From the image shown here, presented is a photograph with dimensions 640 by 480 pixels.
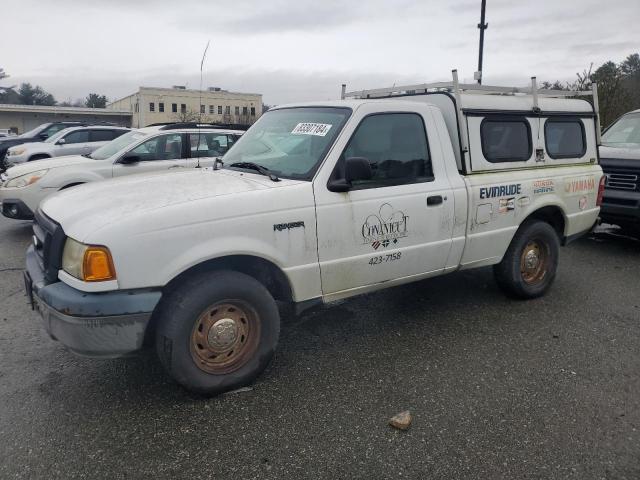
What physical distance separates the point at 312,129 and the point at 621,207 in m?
5.24

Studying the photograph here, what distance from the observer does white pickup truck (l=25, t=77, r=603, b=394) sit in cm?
287

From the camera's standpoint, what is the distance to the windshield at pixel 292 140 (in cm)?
364

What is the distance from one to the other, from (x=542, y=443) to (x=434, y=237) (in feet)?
5.67

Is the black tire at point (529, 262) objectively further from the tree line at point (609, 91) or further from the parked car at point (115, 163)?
the tree line at point (609, 91)

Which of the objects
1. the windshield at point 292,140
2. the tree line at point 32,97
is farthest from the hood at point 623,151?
the tree line at point 32,97

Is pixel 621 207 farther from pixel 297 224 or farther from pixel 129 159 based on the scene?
pixel 129 159

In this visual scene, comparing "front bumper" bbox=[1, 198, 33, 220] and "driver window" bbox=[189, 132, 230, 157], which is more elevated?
"driver window" bbox=[189, 132, 230, 157]

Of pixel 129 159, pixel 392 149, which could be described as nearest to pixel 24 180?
pixel 129 159

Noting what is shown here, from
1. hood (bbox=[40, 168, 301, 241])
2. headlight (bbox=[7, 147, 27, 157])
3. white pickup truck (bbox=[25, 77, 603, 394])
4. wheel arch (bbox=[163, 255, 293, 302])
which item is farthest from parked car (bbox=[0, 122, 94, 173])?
wheel arch (bbox=[163, 255, 293, 302])

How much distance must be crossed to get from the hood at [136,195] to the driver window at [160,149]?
430 centimetres

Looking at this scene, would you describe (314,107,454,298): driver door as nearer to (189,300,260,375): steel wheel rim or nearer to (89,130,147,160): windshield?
(189,300,260,375): steel wheel rim

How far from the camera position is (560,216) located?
17.1 ft

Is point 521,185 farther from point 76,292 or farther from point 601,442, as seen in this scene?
point 76,292

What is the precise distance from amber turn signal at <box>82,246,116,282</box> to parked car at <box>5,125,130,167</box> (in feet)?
34.9
